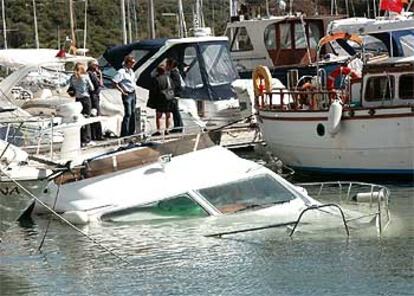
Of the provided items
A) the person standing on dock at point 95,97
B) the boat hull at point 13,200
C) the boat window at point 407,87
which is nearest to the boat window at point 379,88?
the boat window at point 407,87

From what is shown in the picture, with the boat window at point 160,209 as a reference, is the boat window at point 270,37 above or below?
above

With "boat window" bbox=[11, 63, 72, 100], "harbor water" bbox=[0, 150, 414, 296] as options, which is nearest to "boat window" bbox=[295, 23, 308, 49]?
"boat window" bbox=[11, 63, 72, 100]

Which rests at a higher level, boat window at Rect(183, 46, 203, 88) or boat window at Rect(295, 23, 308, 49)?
boat window at Rect(295, 23, 308, 49)

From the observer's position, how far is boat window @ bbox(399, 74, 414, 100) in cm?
1928

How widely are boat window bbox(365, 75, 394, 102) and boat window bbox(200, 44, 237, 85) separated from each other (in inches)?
284

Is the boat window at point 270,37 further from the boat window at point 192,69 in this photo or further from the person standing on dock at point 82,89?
the person standing on dock at point 82,89

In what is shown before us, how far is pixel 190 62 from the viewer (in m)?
26.3

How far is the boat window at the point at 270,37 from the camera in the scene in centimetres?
2931

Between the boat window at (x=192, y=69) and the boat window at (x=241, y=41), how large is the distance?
3.87 meters

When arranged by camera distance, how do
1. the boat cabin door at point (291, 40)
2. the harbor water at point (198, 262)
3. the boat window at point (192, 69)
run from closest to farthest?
the harbor water at point (198, 262) → the boat window at point (192, 69) → the boat cabin door at point (291, 40)

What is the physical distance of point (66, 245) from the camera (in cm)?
1460

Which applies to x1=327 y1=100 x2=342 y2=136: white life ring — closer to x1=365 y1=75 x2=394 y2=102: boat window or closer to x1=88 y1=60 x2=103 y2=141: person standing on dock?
x1=365 y1=75 x2=394 y2=102: boat window

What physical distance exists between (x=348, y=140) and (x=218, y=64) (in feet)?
24.8

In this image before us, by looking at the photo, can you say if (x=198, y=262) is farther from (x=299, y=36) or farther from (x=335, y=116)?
(x=299, y=36)
